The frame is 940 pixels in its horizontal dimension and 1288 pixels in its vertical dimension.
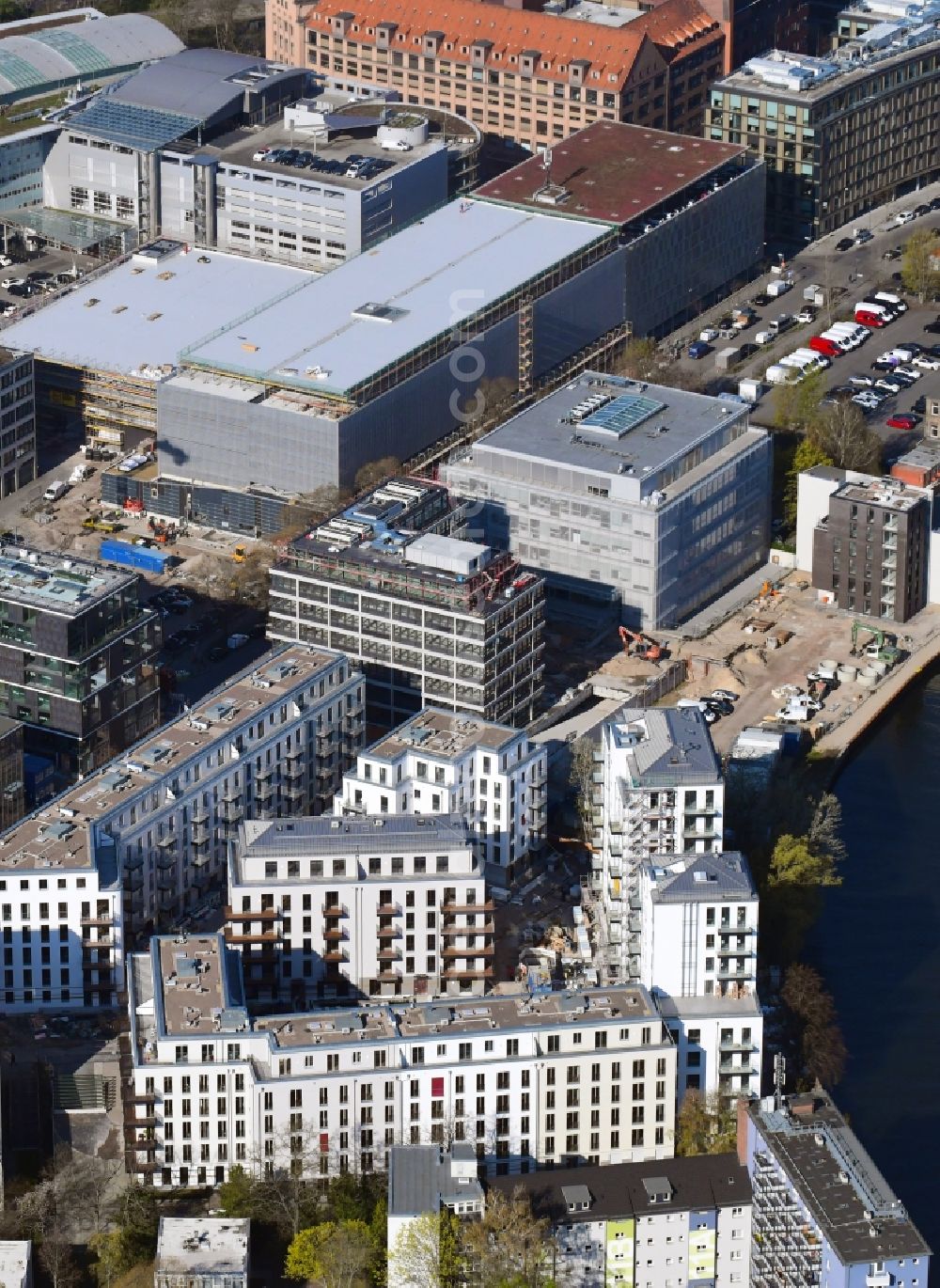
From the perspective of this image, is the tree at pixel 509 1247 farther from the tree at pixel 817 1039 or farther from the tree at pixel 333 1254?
the tree at pixel 817 1039

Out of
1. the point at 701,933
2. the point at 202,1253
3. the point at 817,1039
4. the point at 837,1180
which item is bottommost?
the point at 202,1253

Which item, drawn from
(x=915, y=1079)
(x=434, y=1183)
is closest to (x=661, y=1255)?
(x=434, y=1183)

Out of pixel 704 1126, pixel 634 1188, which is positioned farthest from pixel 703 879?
pixel 634 1188

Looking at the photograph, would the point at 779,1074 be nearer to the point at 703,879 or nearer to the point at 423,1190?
the point at 703,879

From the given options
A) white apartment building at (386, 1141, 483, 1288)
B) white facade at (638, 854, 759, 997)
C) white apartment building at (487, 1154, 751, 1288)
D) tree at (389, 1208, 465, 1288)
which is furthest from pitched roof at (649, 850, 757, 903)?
tree at (389, 1208, 465, 1288)

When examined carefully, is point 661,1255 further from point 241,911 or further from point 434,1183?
point 241,911

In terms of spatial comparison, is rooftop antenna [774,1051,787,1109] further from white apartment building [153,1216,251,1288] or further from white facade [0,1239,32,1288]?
white facade [0,1239,32,1288]
